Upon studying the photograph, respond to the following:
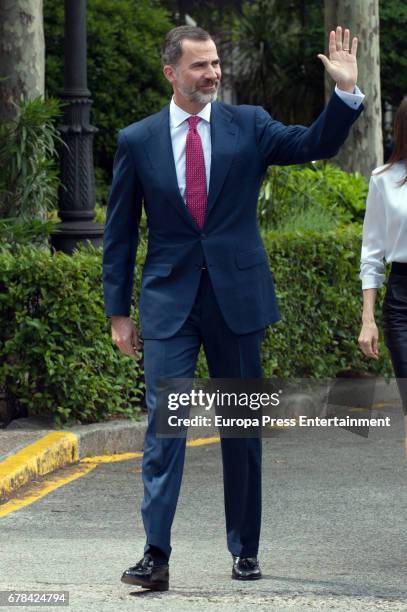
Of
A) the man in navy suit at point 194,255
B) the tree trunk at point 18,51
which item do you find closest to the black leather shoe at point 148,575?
the man in navy suit at point 194,255

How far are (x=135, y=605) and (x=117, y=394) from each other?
3.60m

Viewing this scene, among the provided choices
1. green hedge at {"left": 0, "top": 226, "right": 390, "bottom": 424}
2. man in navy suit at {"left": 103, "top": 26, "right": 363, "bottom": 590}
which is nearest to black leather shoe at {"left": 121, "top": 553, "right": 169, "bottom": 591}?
man in navy suit at {"left": 103, "top": 26, "right": 363, "bottom": 590}

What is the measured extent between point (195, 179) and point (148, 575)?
57.3 inches

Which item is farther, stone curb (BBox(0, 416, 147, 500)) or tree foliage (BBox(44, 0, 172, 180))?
tree foliage (BBox(44, 0, 172, 180))

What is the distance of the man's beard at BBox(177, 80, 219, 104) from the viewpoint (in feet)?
18.1

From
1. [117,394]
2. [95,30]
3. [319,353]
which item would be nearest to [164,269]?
[117,394]

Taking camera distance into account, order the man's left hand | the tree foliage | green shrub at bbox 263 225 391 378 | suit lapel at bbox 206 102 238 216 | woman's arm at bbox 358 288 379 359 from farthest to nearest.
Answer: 1. the tree foliage
2. green shrub at bbox 263 225 391 378
3. woman's arm at bbox 358 288 379 359
4. suit lapel at bbox 206 102 238 216
5. the man's left hand

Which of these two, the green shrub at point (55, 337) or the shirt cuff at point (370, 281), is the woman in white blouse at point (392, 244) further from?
the green shrub at point (55, 337)

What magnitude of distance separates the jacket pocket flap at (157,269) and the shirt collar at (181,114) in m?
0.53

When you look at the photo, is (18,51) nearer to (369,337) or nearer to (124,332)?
(124,332)

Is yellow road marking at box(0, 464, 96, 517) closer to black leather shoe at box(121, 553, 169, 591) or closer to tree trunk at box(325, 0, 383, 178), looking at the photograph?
black leather shoe at box(121, 553, 169, 591)

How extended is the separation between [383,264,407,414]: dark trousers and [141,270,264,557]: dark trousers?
508 millimetres

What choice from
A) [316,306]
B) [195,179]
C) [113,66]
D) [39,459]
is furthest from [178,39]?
[113,66]

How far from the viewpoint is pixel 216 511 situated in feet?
23.4
